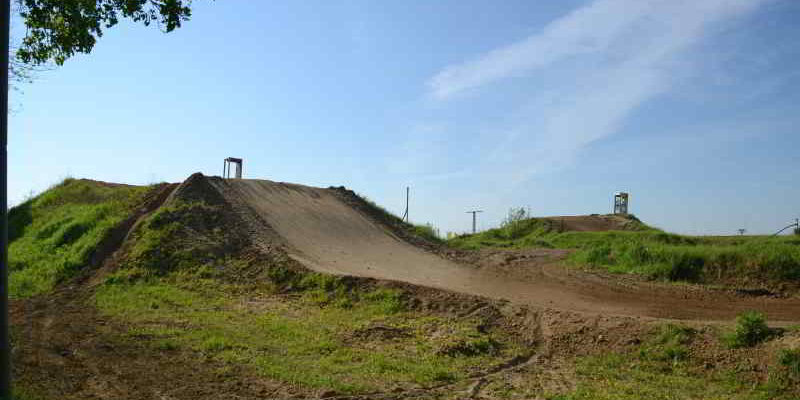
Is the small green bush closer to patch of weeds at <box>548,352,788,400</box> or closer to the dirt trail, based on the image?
patch of weeds at <box>548,352,788,400</box>

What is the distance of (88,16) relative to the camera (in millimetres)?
6145

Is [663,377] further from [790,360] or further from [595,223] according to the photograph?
[595,223]

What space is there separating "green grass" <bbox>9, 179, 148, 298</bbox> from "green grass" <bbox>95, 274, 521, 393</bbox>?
7.85 feet

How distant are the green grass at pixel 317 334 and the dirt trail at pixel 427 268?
1618 millimetres

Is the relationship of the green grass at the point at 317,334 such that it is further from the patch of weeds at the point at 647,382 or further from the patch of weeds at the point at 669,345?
the patch of weeds at the point at 669,345

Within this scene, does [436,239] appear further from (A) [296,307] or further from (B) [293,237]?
(A) [296,307]

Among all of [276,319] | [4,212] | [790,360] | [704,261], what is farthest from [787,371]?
[4,212]

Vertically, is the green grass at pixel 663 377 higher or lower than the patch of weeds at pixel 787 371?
lower

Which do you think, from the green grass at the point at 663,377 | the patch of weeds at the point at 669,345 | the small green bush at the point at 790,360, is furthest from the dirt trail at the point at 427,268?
the small green bush at the point at 790,360

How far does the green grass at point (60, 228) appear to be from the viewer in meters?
13.5

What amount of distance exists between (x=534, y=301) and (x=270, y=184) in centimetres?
1096

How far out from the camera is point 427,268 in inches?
555

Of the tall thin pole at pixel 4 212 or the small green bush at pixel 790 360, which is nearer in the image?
the tall thin pole at pixel 4 212

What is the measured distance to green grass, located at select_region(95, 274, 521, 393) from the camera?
22.6 feet
